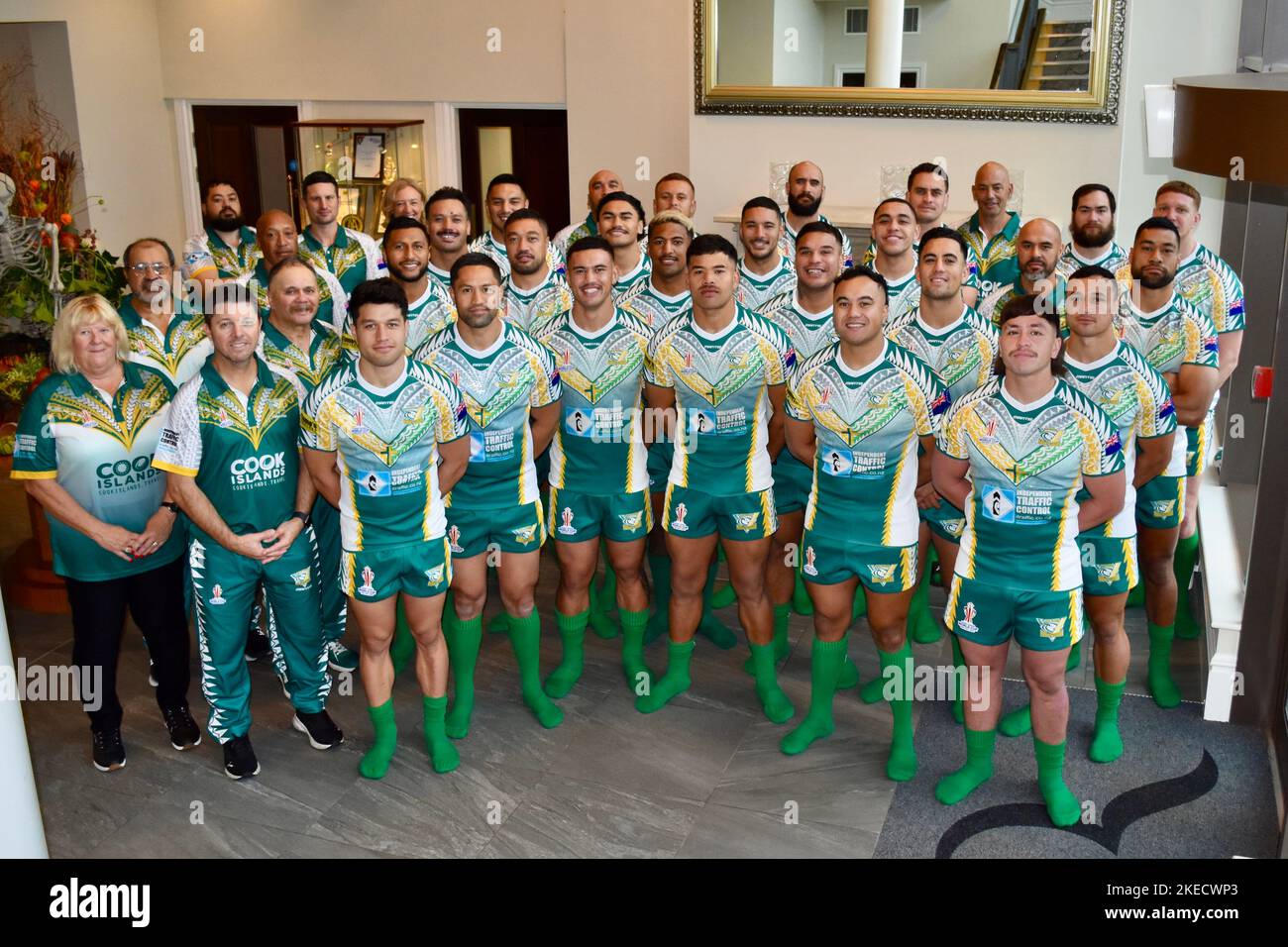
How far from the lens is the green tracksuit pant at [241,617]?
13.8 ft

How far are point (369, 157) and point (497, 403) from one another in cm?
679

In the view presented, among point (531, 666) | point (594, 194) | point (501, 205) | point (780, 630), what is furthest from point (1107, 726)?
point (594, 194)

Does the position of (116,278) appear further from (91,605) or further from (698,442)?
(698,442)

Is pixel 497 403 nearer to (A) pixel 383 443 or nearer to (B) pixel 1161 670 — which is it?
(A) pixel 383 443

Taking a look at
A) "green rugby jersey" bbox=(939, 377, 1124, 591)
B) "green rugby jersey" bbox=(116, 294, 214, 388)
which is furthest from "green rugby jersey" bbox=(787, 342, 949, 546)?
"green rugby jersey" bbox=(116, 294, 214, 388)

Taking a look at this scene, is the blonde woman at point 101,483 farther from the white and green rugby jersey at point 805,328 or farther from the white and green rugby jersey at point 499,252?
the white and green rugby jersey at point 805,328

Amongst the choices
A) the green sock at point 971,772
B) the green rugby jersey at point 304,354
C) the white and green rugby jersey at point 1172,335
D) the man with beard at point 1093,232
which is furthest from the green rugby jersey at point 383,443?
the man with beard at point 1093,232

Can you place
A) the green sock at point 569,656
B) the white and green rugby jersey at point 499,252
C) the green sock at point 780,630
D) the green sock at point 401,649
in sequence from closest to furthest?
the green sock at point 569,656, the green sock at point 780,630, the green sock at point 401,649, the white and green rugby jersey at point 499,252

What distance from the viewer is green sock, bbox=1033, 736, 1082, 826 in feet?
13.2

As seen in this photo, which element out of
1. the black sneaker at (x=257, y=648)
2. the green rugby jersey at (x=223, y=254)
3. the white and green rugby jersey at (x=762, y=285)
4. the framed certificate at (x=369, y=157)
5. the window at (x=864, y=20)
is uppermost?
the window at (x=864, y=20)

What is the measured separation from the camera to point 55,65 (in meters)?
11.0

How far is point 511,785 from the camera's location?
4.36m

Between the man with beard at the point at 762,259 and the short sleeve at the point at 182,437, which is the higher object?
the man with beard at the point at 762,259

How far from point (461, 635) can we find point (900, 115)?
527cm
